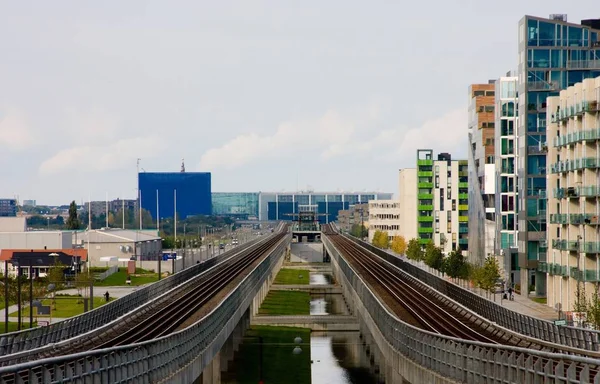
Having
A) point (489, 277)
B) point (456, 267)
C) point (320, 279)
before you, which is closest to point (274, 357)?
point (489, 277)

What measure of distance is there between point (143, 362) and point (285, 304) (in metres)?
89.5

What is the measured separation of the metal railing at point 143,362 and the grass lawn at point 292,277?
335 ft

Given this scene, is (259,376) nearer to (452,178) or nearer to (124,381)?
(124,381)

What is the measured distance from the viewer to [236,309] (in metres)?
72.2

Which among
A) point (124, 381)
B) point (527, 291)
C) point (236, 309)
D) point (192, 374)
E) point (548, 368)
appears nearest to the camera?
point (548, 368)

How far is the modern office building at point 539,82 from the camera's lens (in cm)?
10512

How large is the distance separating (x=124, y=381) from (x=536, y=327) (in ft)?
69.7

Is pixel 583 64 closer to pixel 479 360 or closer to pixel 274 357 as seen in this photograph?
pixel 274 357

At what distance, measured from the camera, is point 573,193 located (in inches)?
3351

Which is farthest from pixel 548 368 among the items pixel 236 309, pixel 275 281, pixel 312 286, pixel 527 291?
pixel 275 281

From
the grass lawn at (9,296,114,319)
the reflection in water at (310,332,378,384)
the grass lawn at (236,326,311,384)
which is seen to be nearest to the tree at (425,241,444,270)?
the reflection in water at (310,332,378,384)

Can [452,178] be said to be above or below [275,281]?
above

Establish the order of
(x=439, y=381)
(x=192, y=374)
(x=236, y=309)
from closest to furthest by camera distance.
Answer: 1. (x=439, y=381)
2. (x=192, y=374)
3. (x=236, y=309)

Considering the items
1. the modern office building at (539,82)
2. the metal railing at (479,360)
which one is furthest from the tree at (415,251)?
the metal railing at (479,360)
